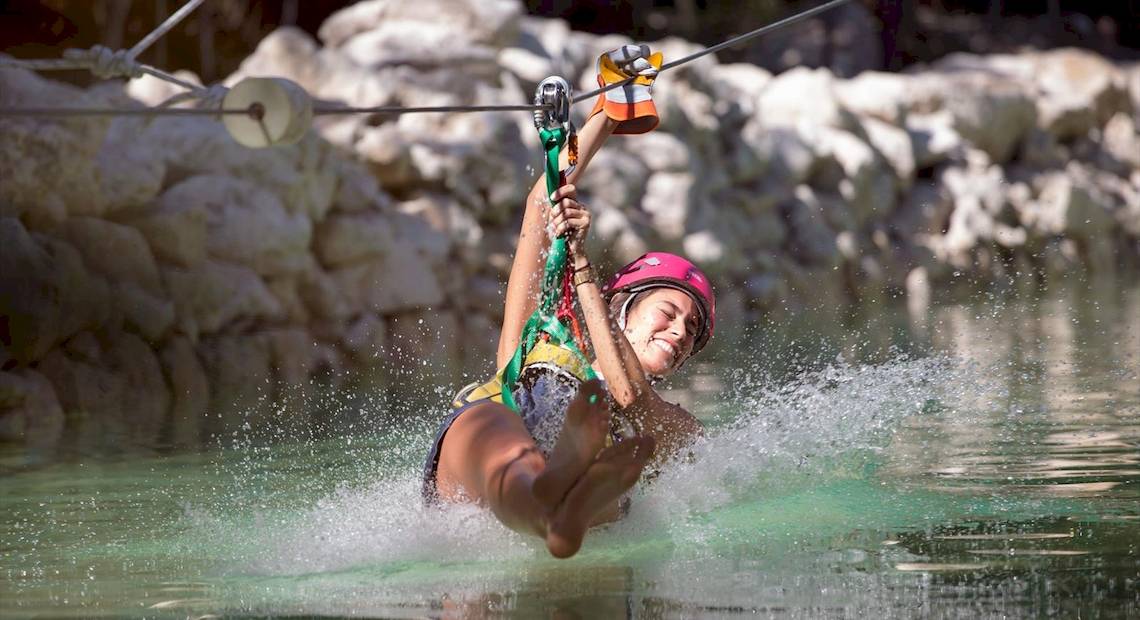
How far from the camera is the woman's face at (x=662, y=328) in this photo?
3.94m

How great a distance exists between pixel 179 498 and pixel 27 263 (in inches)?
117

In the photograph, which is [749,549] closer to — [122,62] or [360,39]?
[122,62]

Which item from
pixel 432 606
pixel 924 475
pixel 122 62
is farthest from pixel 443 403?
pixel 432 606

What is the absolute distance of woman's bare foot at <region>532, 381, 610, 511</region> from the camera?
2932 mm

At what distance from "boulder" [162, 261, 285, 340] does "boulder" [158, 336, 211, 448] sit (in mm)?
203

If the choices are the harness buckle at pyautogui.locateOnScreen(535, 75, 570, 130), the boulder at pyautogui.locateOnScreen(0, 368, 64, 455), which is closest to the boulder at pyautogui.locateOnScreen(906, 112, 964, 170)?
the boulder at pyautogui.locateOnScreen(0, 368, 64, 455)

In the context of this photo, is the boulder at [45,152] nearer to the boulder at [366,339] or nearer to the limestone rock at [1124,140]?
the boulder at [366,339]

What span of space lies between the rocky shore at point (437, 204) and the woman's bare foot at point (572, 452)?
10.4ft

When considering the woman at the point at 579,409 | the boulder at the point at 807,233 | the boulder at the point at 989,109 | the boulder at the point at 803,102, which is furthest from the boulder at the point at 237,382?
the boulder at the point at 989,109

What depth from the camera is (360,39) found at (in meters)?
11.6

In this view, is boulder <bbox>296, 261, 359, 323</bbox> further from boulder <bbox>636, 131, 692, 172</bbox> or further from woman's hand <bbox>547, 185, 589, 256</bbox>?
woman's hand <bbox>547, 185, 589, 256</bbox>

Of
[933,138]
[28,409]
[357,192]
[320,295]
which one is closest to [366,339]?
[320,295]

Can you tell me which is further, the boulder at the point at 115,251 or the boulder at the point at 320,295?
the boulder at the point at 320,295

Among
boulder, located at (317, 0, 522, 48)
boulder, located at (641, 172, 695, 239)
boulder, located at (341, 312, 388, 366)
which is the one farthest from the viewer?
boulder, located at (641, 172, 695, 239)
